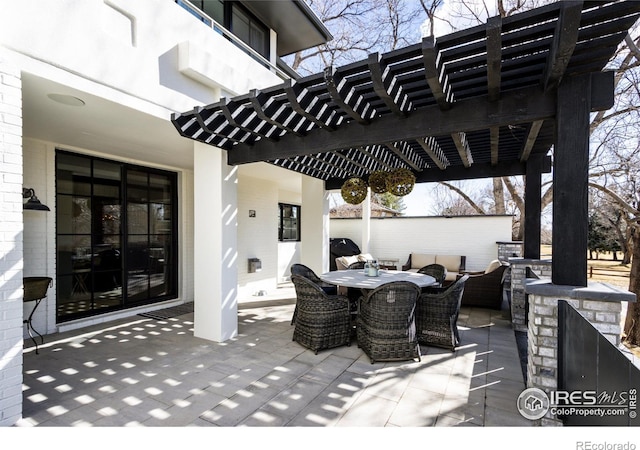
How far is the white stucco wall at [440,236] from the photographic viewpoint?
9281mm

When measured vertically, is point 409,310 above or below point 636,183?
below

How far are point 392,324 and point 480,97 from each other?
8.13 ft

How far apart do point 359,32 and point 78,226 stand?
922 centimetres

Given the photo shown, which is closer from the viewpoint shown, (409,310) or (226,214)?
(409,310)

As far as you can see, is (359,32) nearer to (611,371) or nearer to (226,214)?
(226,214)

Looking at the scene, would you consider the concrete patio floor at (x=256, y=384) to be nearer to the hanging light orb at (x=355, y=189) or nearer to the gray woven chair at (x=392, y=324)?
the gray woven chair at (x=392, y=324)

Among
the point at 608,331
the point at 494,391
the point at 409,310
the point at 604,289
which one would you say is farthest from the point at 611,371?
the point at 409,310

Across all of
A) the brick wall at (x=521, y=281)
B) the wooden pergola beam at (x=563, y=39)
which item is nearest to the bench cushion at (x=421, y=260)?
the brick wall at (x=521, y=281)

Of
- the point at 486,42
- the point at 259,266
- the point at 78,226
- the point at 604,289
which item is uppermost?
the point at 486,42

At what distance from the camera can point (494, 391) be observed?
2.93 meters

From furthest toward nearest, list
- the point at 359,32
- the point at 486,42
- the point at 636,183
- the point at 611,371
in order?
the point at 359,32, the point at 636,183, the point at 486,42, the point at 611,371

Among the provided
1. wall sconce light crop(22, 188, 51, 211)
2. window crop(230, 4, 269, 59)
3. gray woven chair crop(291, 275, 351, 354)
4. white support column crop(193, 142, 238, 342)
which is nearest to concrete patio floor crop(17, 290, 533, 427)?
gray woven chair crop(291, 275, 351, 354)

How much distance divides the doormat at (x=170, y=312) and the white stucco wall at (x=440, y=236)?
6.70 metres

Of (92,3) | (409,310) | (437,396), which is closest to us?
(437,396)
